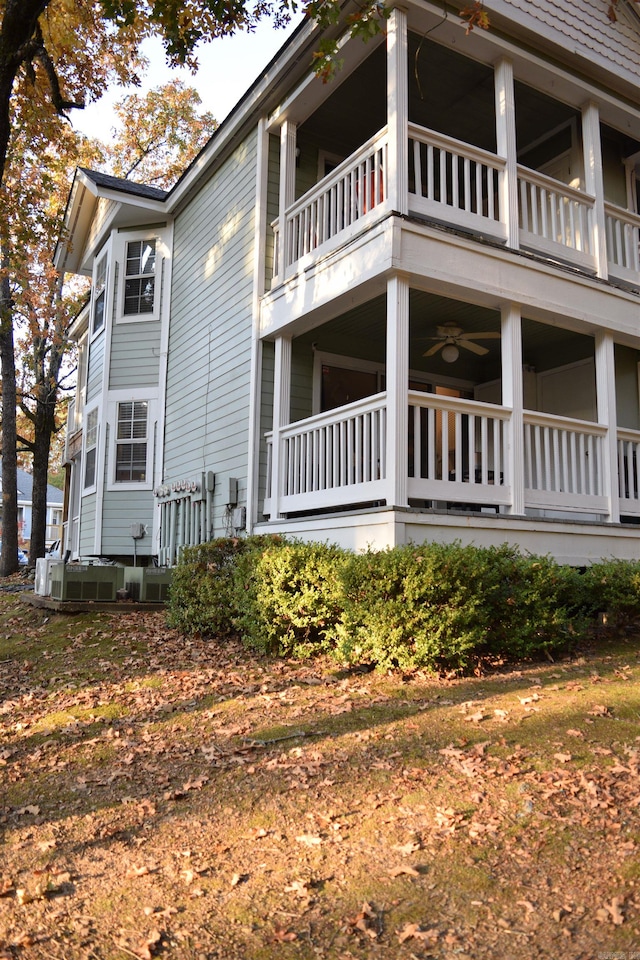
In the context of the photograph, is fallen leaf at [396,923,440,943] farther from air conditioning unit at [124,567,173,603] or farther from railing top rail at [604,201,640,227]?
railing top rail at [604,201,640,227]

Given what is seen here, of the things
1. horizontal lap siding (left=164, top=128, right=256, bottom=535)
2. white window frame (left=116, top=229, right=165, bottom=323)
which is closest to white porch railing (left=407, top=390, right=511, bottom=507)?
horizontal lap siding (left=164, top=128, right=256, bottom=535)

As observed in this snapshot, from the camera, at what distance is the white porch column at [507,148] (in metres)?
8.52

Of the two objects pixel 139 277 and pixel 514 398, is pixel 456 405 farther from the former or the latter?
pixel 139 277

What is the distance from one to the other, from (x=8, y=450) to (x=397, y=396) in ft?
51.7

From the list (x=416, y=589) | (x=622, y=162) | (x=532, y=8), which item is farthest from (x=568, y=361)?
(x=416, y=589)

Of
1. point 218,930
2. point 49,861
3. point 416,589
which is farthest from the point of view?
point 416,589

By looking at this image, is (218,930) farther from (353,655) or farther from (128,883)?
(353,655)

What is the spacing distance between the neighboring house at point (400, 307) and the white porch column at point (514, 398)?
1.0 inches

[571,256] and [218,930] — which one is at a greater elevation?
[571,256]

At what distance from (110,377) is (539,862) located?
40.0 ft

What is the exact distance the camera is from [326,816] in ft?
11.9

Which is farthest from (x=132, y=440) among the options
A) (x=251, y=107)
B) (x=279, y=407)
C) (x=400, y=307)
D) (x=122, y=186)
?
(x=400, y=307)

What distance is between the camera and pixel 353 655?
633 centimetres

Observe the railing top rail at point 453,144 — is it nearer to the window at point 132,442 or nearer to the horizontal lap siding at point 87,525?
the window at point 132,442
